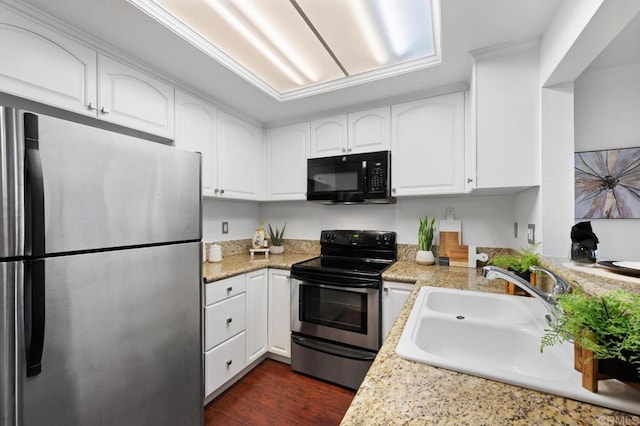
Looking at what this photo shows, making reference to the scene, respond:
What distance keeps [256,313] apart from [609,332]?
6.83 ft

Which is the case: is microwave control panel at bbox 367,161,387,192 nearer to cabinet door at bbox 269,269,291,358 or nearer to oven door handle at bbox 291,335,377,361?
cabinet door at bbox 269,269,291,358

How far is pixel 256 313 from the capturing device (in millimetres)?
2213

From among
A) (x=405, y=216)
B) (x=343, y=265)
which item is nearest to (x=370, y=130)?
(x=405, y=216)

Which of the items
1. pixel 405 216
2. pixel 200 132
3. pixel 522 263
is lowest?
pixel 522 263

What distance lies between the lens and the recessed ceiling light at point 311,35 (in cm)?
139

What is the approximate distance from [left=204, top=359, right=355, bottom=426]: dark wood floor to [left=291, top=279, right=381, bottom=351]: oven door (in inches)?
13.8

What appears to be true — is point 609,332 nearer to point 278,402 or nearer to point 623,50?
point 623,50

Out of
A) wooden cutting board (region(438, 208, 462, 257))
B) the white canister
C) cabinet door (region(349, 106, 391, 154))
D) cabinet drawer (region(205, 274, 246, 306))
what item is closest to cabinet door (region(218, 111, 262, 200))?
the white canister

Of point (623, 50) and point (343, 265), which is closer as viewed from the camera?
point (623, 50)

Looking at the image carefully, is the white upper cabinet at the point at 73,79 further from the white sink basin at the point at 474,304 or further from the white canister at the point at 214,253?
the white sink basin at the point at 474,304

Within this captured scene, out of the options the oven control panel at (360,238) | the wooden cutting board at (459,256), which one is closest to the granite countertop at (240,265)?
the oven control panel at (360,238)

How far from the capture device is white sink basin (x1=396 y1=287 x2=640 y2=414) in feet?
1.94

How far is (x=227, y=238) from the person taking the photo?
2703mm

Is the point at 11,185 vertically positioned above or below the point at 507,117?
below
